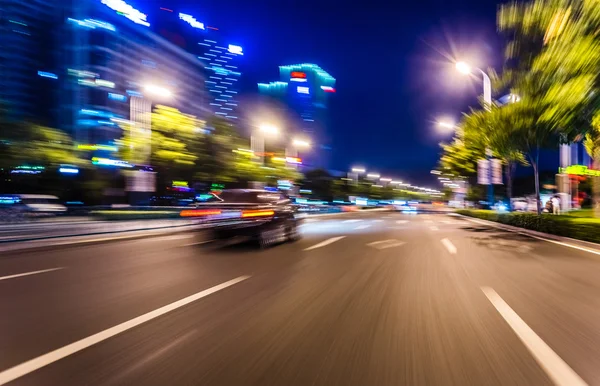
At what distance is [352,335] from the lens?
4934mm

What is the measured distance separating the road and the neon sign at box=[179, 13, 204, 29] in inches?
6077

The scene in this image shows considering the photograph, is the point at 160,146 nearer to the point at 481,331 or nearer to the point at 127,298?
the point at 127,298

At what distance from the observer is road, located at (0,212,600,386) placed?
3871 mm

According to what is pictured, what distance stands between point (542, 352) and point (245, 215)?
9707mm

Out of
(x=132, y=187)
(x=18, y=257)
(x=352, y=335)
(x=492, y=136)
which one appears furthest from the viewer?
(x=132, y=187)

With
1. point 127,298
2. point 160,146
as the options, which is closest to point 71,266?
point 127,298

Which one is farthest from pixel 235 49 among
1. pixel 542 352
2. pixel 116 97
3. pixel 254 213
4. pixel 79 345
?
pixel 542 352

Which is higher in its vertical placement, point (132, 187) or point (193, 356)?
point (132, 187)

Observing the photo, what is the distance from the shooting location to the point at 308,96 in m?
146

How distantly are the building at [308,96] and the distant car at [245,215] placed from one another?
4702 inches

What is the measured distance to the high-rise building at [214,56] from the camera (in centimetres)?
15525

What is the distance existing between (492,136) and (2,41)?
9978 cm

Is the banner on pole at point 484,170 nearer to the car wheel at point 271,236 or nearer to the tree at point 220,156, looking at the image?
the car wheel at point 271,236

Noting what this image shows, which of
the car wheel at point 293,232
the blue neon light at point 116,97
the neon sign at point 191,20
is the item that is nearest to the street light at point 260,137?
the car wheel at point 293,232
